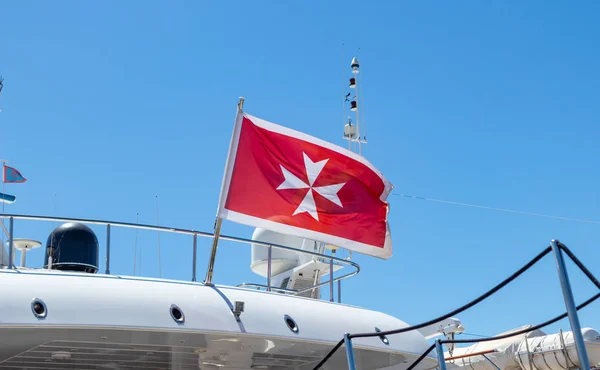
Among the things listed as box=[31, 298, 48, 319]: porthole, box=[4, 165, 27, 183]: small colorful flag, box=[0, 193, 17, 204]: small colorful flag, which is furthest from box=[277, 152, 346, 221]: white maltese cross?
box=[0, 193, 17, 204]: small colorful flag

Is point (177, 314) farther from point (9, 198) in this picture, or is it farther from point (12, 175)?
point (9, 198)

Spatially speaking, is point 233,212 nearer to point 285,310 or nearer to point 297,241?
point 285,310

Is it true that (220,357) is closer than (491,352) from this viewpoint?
Yes

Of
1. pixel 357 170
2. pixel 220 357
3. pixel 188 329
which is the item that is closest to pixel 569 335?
pixel 357 170

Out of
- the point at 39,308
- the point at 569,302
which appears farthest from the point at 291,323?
the point at 569,302

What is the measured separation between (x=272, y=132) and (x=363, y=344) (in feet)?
8.72

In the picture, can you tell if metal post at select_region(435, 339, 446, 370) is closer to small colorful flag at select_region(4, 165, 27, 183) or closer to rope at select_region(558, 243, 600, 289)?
rope at select_region(558, 243, 600, 289)

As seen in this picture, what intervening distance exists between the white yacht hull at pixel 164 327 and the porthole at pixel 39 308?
26 mm

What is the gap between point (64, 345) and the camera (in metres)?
8.30

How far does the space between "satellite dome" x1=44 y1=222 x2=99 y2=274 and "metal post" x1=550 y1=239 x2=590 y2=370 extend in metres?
6.54

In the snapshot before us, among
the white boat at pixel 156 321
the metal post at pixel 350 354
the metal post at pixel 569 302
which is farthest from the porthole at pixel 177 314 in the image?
the metal post at pixel 569 302

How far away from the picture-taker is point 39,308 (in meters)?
7.39

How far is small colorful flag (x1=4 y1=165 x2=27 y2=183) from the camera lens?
469 inches

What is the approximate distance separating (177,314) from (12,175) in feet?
17.4
